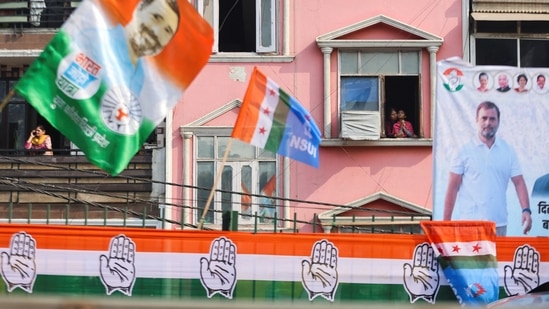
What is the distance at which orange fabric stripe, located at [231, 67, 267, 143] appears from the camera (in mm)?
11445

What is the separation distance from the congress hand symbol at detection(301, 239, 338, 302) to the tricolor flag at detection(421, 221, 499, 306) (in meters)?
1.07

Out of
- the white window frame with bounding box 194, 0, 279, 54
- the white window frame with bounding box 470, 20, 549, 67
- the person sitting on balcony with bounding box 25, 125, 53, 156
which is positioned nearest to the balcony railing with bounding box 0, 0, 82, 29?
the person sitting on balcony with bounding box 25, 125, 53, 156

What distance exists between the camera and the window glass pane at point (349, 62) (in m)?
18.6

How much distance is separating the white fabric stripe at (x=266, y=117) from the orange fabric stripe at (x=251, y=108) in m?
0.04

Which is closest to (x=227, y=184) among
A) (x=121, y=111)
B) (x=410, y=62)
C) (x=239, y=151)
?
(x=239, y=151)

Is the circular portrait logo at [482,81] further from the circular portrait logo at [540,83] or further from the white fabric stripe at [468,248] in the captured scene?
the white fabric stripe at [468,248]

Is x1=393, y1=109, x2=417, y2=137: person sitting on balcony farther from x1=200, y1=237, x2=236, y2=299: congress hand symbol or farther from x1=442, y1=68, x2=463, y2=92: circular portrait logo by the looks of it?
x1=200, y1=237, x2=236, y2=299: congress hand symbol

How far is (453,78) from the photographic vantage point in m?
12.5

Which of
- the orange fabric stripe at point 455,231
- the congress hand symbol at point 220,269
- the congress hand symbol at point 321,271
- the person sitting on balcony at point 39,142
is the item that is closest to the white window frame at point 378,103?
the person sitting on balcony at point 39,142

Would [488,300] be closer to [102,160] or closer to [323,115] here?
[102,160]

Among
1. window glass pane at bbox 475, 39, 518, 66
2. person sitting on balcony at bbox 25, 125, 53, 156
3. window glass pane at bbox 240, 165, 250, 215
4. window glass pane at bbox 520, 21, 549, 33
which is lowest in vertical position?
window glass pane at bbox 240, 165, 250, 215

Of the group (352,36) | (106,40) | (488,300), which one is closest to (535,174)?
(488,300)

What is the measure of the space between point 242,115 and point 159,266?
1.78 meters

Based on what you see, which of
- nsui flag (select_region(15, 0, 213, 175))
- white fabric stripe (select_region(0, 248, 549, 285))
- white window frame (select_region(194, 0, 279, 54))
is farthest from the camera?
white window frame (select_region(194, 0, 279, 54))
